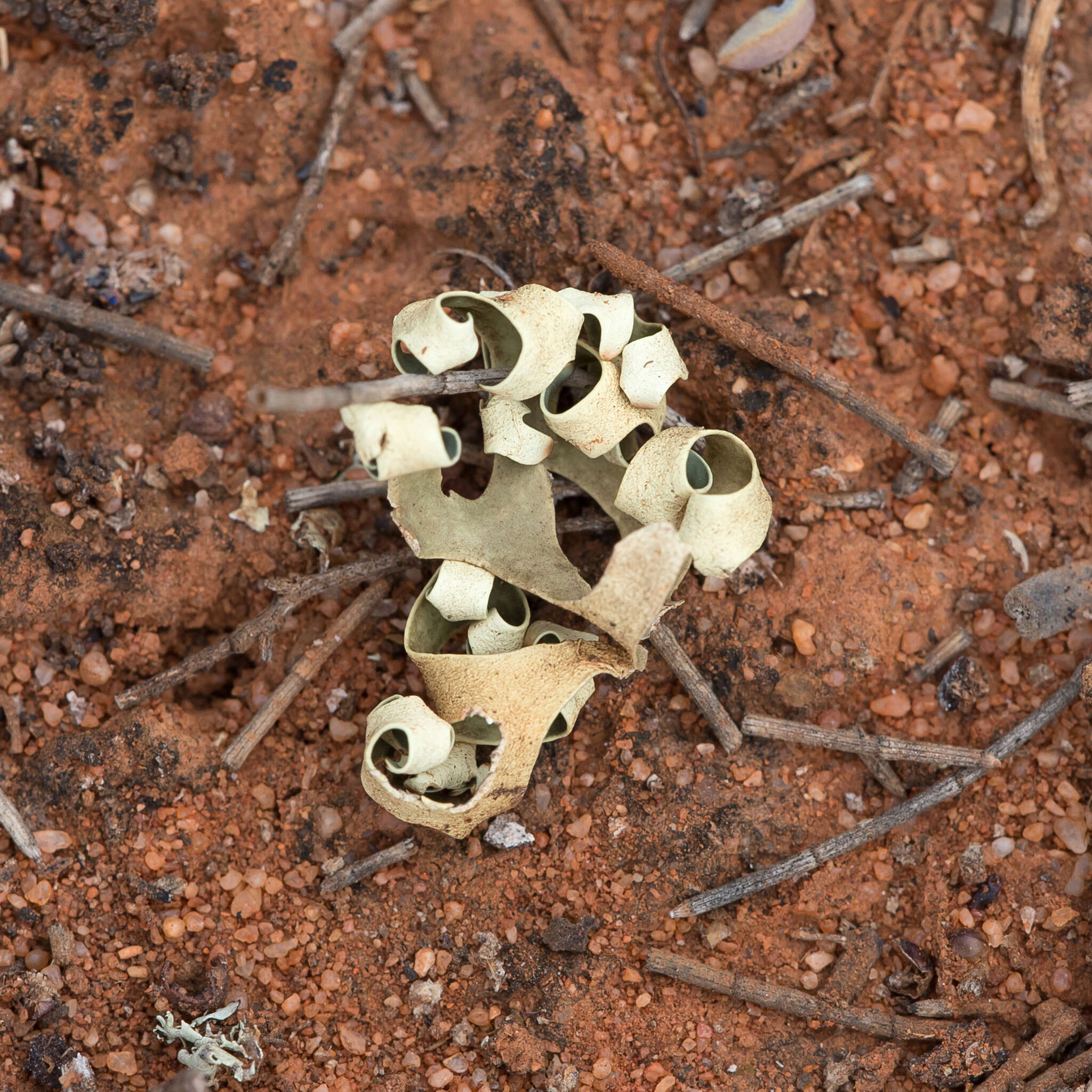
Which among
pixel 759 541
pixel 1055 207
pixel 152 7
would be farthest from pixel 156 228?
pixel 1055 207

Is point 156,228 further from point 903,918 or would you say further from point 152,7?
point 903,918

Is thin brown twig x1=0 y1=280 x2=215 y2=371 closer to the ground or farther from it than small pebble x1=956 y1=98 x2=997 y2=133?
farther from it

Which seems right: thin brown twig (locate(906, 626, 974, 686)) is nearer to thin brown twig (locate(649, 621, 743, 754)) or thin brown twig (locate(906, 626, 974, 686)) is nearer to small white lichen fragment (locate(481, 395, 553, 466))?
thin brown twig (locate(649, 621, 743, 754))

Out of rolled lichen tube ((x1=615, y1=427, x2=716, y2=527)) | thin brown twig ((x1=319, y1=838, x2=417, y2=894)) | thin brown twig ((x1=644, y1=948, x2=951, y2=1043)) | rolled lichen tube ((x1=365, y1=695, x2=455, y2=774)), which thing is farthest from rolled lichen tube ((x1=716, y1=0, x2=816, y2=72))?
thin brown twig ((x1=644, y1=948, x2=951, y2=1043))

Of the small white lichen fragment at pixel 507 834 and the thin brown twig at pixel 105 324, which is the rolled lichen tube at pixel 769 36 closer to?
the thin brown twig at pixel 105 324

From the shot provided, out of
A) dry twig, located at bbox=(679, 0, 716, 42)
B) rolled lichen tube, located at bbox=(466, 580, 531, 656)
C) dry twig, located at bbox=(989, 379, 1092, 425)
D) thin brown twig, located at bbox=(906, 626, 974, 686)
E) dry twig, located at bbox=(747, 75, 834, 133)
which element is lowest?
thin brown twig, located at bbox=(906, 626, 974, 686)

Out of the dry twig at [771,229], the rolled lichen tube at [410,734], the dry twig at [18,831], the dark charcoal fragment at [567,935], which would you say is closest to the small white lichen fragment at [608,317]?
the dry twig at [771,229]
